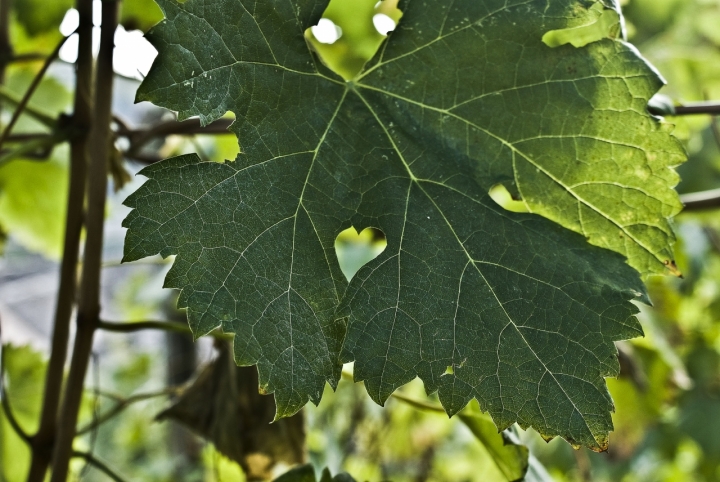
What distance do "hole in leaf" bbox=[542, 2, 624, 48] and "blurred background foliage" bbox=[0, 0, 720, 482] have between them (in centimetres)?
25

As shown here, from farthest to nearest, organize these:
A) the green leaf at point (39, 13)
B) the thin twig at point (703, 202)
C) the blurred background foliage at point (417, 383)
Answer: the green leaf at point (39, 13), the blurred background foliage at point (417, 383), the thin twig at point (703, 202)

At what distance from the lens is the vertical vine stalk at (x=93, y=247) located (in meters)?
0.67

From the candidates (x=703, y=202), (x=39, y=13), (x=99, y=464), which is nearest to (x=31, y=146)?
(x=99, y=464)

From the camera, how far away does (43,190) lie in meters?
1.34

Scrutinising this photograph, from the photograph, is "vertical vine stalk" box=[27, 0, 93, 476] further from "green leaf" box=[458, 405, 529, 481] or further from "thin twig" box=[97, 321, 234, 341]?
"green leaf" box=[458, 405, 529, 481]

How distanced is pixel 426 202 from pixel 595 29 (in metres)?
0.24

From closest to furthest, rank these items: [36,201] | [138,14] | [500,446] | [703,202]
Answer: [500,446]
[703,202]
[138,14]
[36,201]

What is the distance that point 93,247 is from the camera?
2.29ft

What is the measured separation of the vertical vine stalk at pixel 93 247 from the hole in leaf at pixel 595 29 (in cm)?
41

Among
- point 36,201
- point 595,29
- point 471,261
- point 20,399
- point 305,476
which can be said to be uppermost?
point 595,29

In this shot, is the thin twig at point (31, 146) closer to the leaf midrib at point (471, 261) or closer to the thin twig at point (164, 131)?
the thin twig at point (164, 131)

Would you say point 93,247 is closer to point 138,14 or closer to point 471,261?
point 471,261

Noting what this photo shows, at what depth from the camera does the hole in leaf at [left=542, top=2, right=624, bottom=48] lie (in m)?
0.54

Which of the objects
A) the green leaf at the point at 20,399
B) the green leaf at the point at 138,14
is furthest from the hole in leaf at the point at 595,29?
the green leaf at the point at 20,399
